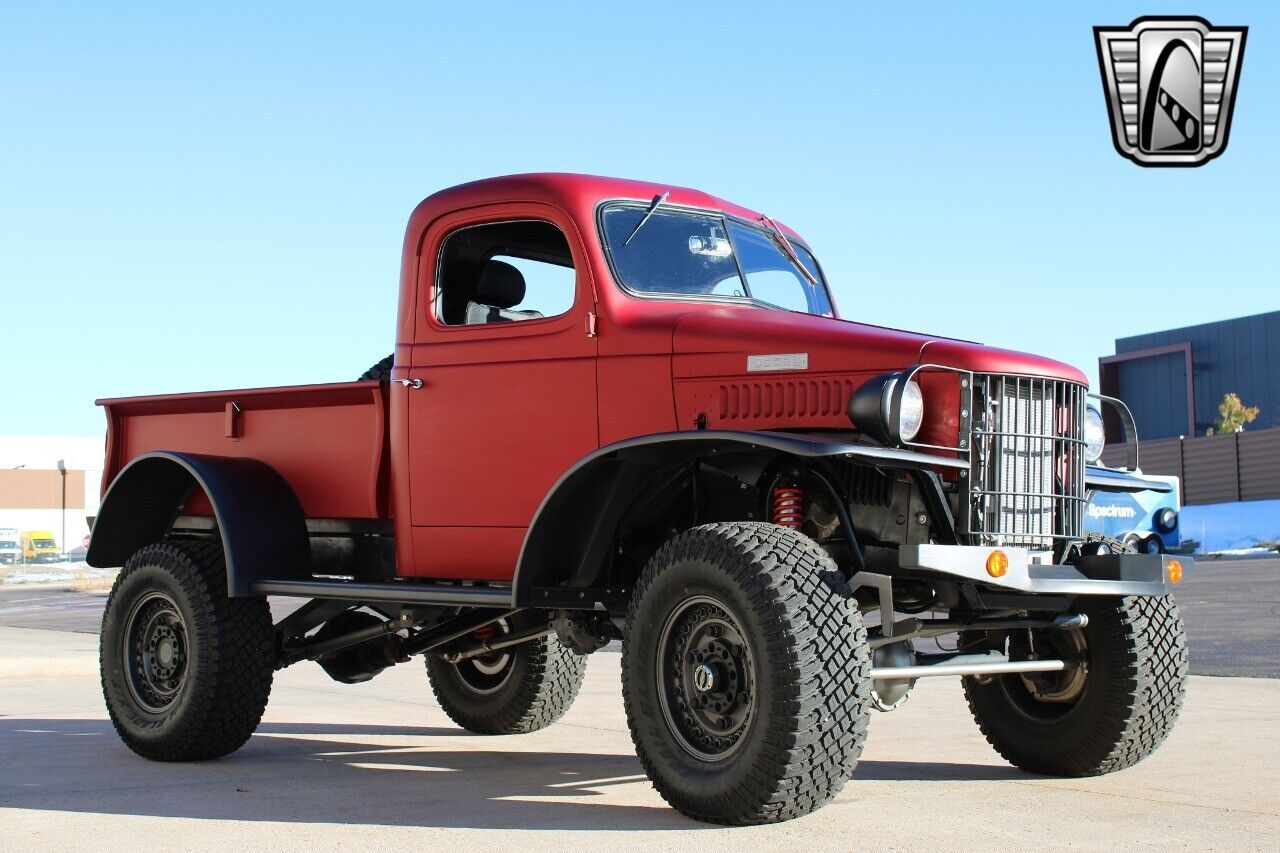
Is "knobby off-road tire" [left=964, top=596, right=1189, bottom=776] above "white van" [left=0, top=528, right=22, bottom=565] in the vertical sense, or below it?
above

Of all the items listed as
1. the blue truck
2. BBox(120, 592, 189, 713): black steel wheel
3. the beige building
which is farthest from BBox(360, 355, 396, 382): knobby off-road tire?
the beige building

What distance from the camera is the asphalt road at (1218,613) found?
11.9m

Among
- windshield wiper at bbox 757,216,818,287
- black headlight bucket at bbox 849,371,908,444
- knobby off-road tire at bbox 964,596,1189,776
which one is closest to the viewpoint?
black headlight bucket at bbox 849,371,908,444

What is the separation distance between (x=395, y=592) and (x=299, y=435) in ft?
4.05

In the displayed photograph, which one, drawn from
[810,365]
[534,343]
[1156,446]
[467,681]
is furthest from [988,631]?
[1156,446]

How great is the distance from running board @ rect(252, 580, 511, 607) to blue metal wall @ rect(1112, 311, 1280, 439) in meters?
58.8

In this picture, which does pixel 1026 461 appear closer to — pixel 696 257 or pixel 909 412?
→ pixel 909 412

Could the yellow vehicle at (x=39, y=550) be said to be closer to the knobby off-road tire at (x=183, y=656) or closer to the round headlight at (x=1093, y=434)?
the knobby off-road tire at (x=183, y=656)

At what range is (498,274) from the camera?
670 centimetres

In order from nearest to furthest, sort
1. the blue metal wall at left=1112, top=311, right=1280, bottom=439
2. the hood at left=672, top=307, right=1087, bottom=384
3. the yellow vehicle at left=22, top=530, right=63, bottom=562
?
the hood at left=672, top=307, right=1087, bottom=384
the blue metal wall at left=1112, top=311, right=1280, bottom=439
the yellow vehicle at left=22, top=530, right=63, bottom=562

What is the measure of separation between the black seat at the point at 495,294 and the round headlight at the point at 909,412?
2.04 m

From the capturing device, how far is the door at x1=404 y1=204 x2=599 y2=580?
239 inches

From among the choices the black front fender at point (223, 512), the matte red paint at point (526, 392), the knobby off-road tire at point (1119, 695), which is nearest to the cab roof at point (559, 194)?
the matte red paint at point (526, 392)

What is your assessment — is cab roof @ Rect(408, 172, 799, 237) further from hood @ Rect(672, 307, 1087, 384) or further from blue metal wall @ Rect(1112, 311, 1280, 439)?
blue metal wall @ Rect(1112, 311, 1280, 439)
